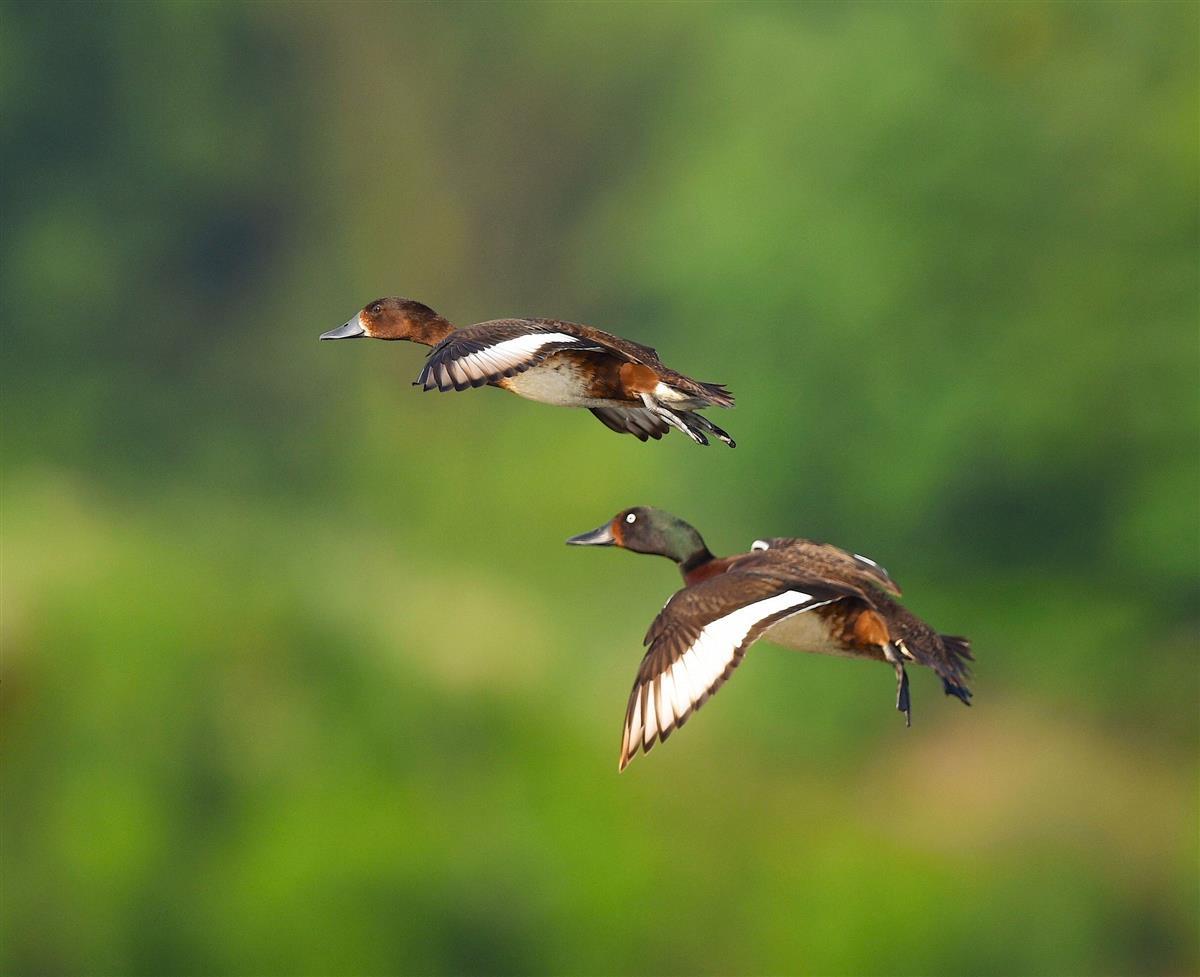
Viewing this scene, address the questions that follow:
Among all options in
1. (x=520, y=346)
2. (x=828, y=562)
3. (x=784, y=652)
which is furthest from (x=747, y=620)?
(x=784, y=652)

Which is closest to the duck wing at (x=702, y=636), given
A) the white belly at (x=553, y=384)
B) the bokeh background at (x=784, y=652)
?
the white belly at (x=553, y=384)

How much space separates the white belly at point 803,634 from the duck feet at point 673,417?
58 cm

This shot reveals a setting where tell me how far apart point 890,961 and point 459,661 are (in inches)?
344

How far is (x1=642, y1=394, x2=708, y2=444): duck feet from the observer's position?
6285mm

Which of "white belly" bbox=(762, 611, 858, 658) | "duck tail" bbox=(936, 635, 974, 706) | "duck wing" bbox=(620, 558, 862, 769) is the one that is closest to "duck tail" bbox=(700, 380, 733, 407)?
"duck wing" bbox=(620, 558, 862, 769)

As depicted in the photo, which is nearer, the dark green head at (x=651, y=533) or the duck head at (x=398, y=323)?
the dark green head at (x=651, y=533)

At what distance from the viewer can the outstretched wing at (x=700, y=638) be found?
555cm

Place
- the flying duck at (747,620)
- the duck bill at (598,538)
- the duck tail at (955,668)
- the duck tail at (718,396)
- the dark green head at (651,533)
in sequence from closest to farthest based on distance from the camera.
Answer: the flying duck at (747,620) < the duck tail at (955,668) < the duck tail at (718,396) < the duck bill at (598,538) < the dark green head at (651,533)

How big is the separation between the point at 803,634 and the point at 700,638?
66 centimetres

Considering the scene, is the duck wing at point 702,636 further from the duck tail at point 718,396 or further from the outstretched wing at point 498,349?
the outstretched wing at point 498,349

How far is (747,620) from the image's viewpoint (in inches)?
228

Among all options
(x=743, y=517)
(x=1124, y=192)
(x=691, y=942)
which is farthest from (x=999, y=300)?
(x=691, y=942)

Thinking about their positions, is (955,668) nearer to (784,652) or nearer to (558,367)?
(558,367)

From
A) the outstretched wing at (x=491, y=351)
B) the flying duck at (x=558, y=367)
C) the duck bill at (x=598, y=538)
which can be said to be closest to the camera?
the outstretched wing at (x=491, y=351)
